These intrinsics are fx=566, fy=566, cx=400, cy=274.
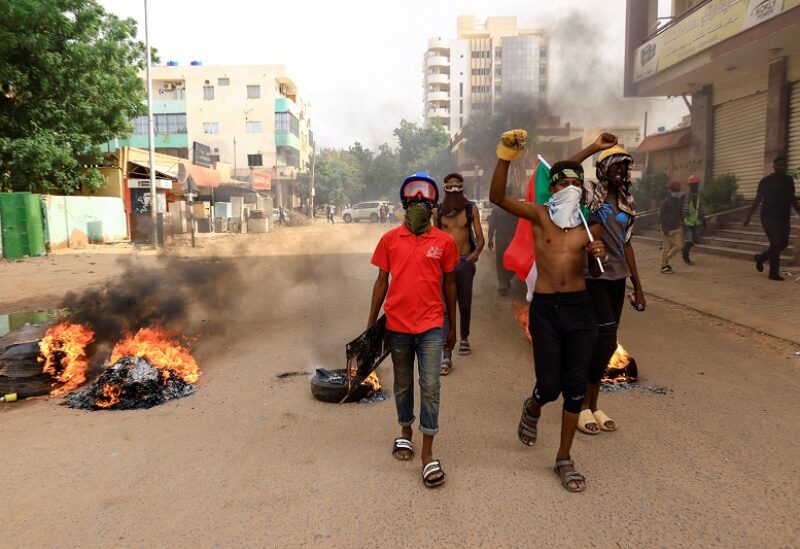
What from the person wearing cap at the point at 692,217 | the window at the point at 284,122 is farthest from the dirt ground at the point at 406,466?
the window at the point at 284,122

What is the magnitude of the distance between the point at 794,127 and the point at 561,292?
45.9 feet

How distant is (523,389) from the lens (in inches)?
182

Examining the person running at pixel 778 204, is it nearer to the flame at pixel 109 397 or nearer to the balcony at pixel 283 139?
the flame at pixel 109 397

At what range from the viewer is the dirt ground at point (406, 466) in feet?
8.54

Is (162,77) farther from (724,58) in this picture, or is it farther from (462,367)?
(462,367)

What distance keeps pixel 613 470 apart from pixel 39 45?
18.3 metres

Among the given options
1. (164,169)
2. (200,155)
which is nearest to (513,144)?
(164,169)

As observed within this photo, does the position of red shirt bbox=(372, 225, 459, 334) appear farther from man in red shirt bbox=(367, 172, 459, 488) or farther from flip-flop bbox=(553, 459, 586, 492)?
flip-flop bbox=(553, 459, 586, 492)

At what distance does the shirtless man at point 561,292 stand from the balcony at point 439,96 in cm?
9218

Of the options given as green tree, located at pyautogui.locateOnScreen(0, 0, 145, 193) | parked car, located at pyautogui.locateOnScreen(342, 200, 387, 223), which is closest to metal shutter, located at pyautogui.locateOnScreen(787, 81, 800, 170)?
green tree, located at pyautogui.locateOnScreen(0, 0, 145, 193)

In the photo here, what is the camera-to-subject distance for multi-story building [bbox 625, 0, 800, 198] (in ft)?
42.9

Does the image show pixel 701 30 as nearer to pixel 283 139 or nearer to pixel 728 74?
pixel 728 74

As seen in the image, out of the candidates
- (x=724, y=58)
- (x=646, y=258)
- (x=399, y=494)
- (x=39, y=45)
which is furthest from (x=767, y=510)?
(x=39, y=45)

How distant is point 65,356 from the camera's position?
5.01 metres
